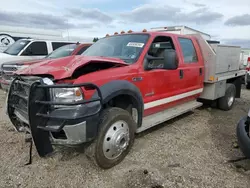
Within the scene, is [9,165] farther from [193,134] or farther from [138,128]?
[193,134]

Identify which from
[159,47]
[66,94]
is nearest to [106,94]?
[66,94]

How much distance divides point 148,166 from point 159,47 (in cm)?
213

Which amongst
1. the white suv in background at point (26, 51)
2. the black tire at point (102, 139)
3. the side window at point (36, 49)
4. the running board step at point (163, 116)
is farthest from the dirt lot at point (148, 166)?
the side window at point (36, 49)

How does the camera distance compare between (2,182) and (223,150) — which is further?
(223,150)

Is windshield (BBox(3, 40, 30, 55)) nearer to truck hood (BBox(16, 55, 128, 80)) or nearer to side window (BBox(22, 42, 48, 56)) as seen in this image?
side window (BBox(22, 42, 48, 56))

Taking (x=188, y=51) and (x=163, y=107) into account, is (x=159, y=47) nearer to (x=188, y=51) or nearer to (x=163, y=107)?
(x=188, y=51)

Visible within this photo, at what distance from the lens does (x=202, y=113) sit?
18.5 feet

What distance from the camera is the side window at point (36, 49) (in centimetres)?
844

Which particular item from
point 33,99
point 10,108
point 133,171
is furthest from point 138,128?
point 10,108

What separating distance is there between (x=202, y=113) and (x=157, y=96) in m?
2.41

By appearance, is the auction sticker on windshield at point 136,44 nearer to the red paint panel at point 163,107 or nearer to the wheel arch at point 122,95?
the wheel arch at point 122,95

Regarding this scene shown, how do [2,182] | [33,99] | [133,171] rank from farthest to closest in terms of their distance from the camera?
[133,171] → [2,182] → [33,99]

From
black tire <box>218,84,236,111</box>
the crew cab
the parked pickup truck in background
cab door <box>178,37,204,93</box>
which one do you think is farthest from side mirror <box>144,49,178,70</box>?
the parked pickup truck in background

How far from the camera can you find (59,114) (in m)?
2.41
